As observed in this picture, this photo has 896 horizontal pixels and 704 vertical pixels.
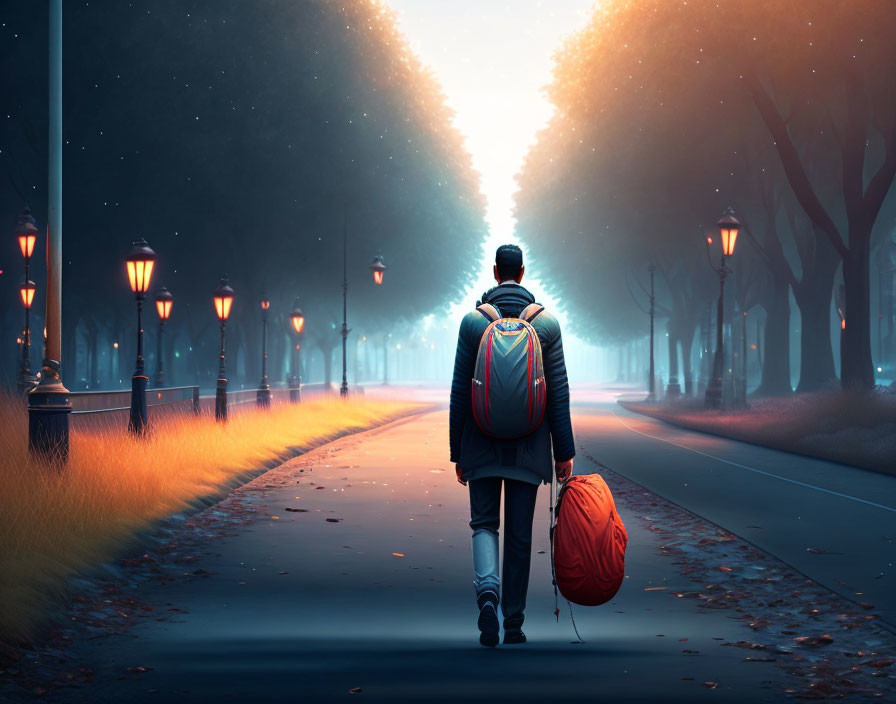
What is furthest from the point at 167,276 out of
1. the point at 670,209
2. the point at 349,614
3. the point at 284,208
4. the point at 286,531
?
the point at 349,614

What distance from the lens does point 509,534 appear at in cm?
686

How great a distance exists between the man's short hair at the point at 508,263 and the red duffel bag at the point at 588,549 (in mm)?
1318

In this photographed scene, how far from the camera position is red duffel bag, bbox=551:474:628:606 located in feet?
21.6

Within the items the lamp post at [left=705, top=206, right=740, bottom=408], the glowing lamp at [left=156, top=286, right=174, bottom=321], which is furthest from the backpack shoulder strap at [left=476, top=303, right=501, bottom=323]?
the glowing lamp at [left=156, top=286, right=174, bottom=321]

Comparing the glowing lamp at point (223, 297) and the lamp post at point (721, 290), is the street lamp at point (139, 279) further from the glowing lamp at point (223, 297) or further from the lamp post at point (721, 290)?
the lamp post at point (721, 290)

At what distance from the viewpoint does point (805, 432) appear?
2619cm

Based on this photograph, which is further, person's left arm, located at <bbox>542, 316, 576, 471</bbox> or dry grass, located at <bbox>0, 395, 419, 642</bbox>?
dry grass, located at <bbox>0, 395, 419, 642</bbox>

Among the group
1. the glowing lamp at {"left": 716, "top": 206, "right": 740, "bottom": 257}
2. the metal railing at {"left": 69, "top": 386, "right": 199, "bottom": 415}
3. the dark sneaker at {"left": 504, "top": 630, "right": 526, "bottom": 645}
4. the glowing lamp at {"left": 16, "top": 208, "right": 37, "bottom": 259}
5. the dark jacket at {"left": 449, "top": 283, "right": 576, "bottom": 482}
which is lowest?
the dark sneaker at {"left": 504, "top": 630, "right": 526, "bottom": 645}

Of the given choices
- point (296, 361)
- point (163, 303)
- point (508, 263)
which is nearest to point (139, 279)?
point (508, 263)

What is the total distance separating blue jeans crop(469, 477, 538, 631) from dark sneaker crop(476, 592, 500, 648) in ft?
0.52

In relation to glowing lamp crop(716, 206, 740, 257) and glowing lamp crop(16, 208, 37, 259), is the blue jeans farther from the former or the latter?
glowing lamp crop(716, 206, 740, 257)

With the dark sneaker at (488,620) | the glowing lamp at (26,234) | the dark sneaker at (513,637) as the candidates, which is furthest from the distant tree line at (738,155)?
the dark sneaker at (488,620)

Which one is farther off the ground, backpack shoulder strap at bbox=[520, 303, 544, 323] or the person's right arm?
backpack shoulder strap at bbox=[520, 303, 544, 323]

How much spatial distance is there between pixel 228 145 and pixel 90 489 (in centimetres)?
2874
